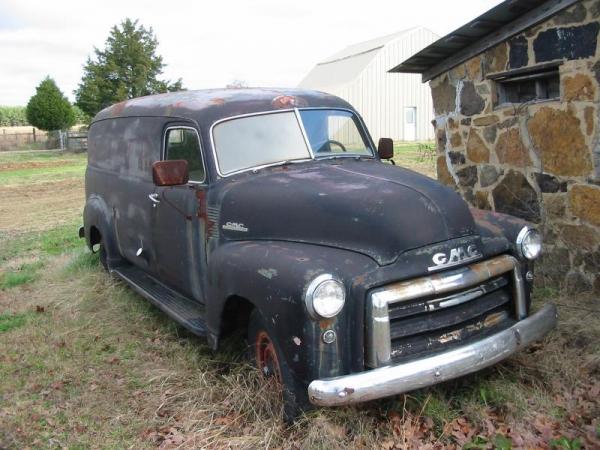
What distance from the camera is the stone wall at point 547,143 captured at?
16.6 feet

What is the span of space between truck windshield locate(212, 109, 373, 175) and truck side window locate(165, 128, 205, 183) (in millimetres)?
207

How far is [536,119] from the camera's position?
555cm

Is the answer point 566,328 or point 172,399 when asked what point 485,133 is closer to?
point 566,328

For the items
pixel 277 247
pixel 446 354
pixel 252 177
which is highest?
pixel 252 177

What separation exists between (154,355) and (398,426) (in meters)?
2.19

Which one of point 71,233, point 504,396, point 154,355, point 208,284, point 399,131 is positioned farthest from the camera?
point 399,131

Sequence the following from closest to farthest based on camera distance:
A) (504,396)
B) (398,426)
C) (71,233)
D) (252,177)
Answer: (398,426), (504,396), (252,177), (71,233)

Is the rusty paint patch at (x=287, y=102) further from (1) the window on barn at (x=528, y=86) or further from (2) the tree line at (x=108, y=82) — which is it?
(2) the tree line at (x=108, y=82)

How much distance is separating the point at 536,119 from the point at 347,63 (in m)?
31.0

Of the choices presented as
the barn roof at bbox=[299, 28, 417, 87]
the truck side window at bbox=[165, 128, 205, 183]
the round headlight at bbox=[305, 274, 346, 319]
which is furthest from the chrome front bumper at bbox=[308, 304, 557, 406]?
the barn roof at bbox=[299, 28, 417, 87]

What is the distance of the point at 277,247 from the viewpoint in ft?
12.0

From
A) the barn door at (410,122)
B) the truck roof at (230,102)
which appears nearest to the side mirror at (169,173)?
the truck roof at (230,102)

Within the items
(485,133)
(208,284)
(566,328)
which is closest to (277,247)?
(208,284)

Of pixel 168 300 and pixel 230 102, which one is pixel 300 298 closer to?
pixel 230 102
